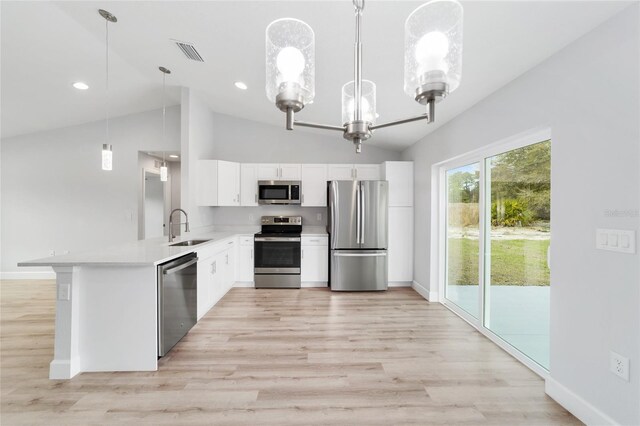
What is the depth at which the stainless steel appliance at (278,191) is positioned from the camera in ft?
15.2

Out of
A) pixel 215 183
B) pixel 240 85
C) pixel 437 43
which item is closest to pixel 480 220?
pixel 437 43

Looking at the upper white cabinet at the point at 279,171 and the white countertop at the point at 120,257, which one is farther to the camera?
the upper white cabinet at the point at 279,171

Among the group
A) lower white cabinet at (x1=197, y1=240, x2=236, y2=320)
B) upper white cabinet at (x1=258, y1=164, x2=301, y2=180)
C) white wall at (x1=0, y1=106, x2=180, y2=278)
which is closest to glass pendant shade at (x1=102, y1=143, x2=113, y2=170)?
lower white cabinet at (x1=197, y1=240, x2=236, y2=320)

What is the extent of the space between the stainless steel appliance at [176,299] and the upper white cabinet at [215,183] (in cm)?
170

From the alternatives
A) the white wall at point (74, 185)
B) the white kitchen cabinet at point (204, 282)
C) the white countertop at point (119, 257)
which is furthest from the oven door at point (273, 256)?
the white wall at point (74, 185)

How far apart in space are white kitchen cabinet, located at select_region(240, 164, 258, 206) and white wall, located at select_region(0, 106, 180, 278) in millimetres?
1429

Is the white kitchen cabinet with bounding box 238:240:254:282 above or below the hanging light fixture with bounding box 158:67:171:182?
below

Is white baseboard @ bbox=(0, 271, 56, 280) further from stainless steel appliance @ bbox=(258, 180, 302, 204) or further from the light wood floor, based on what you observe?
stainless steel appliance @ bbox=(258, 180, 302, 204)

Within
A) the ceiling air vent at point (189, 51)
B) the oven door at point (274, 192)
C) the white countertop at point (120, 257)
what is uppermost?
the ceiling air vent at point (189, 51)

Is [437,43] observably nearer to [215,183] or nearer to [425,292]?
[425,292]

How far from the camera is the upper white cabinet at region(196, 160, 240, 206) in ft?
14.4

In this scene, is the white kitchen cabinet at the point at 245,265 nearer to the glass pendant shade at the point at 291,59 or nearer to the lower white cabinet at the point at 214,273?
the lower white cabinet at the point at 214,273

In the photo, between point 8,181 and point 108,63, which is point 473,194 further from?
point 8,181

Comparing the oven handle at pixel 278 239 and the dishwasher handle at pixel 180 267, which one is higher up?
the oven handle at pixel 278 239
